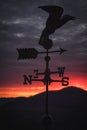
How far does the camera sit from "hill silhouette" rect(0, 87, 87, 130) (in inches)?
1506

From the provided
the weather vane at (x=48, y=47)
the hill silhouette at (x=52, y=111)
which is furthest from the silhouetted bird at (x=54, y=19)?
the hill silhouette at (x=52, y=111)

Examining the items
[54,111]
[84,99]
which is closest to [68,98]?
[84,99]

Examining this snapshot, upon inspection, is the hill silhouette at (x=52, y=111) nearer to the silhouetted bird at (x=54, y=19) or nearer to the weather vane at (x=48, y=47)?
the weather vane at (x=48, y=47)

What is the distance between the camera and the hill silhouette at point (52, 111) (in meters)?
38.2

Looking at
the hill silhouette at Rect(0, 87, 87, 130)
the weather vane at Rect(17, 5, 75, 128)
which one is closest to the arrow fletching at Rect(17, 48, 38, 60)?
the weather vane at Rect(17, 5, 75, 128)

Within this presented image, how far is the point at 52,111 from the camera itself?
44906mm

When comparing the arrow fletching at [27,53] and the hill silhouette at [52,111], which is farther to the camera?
the hill silhouette at [52,111]

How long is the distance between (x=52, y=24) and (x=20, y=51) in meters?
1.29

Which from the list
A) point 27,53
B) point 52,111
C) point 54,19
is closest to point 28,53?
point 27,53

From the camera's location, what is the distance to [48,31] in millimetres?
7867

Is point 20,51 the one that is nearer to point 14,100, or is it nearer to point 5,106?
point 5,106

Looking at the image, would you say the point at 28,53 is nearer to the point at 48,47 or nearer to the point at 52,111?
the point at 48,47

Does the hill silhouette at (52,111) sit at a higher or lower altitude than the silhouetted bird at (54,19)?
lower

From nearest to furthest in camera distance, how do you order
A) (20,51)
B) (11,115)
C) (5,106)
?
(20,51) → (11,115) → (5,106)
